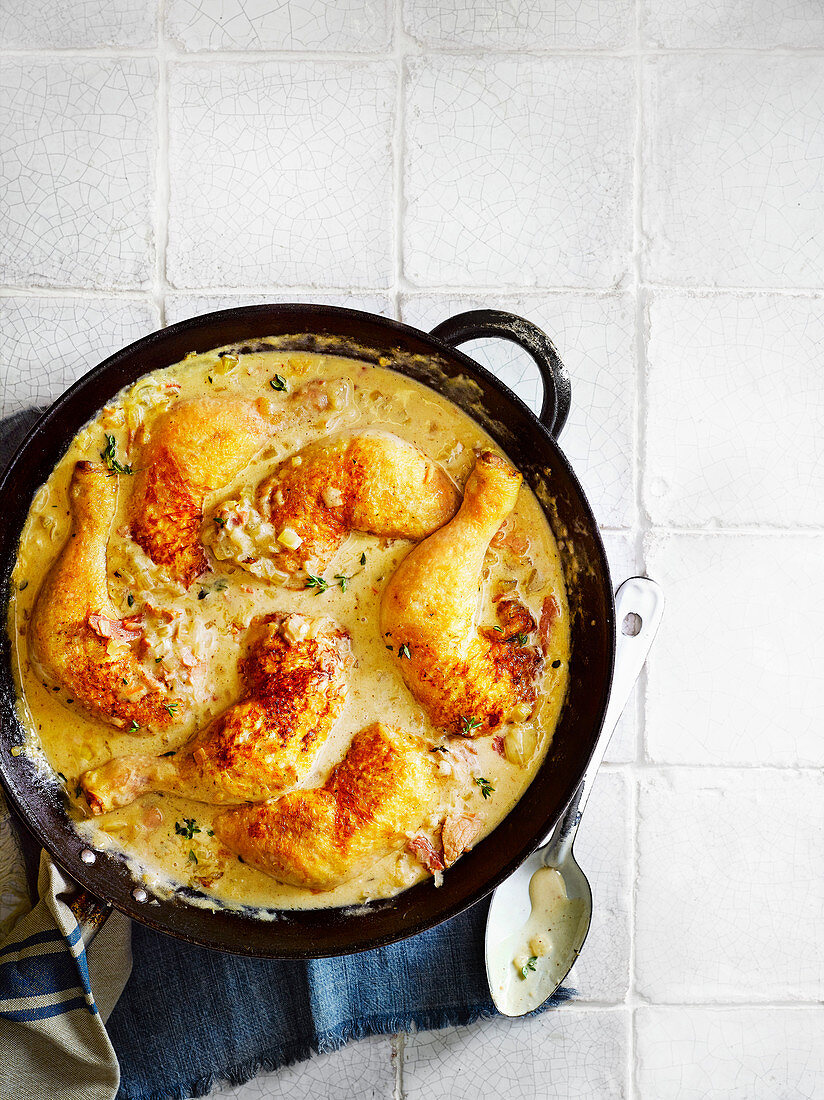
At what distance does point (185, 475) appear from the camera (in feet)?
4.98

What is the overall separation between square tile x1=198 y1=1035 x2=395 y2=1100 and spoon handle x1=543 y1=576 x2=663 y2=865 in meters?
0.60

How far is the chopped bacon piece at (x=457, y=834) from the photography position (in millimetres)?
1582

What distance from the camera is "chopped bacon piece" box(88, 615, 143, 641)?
4.97 ft

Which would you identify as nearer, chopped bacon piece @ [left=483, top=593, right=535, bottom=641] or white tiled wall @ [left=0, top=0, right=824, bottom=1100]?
chopped bacon piece @ [left=483, top=593, right=535, bottom=641]

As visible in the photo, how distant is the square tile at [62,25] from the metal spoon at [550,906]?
5.35 feet

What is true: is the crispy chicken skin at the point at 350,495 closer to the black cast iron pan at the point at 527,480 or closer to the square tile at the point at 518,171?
the black cast iron pan at the point at 527,480

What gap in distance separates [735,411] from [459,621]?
893 millimetres

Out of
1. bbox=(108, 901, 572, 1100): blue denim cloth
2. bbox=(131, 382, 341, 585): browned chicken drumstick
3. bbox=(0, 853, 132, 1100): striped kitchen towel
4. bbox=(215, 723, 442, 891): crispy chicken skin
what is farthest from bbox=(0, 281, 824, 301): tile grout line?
bbox=(108, 901, 572, 1100): blue denim cloth

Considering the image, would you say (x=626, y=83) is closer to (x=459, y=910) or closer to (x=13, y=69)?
(x=13, y=69)

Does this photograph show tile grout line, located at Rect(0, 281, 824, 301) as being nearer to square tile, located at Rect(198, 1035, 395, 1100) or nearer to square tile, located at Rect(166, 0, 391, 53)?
square tile, located at Rect(166, 0, 391, 53)

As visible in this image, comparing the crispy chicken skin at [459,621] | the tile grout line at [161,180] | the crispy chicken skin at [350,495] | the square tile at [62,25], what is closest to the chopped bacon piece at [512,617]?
the crispy chicken skin at [459,621]

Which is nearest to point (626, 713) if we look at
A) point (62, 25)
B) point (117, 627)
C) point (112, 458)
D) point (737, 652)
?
point (737, 652)

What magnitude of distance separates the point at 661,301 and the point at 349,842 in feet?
4.29

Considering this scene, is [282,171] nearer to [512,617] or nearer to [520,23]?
[520,23]
